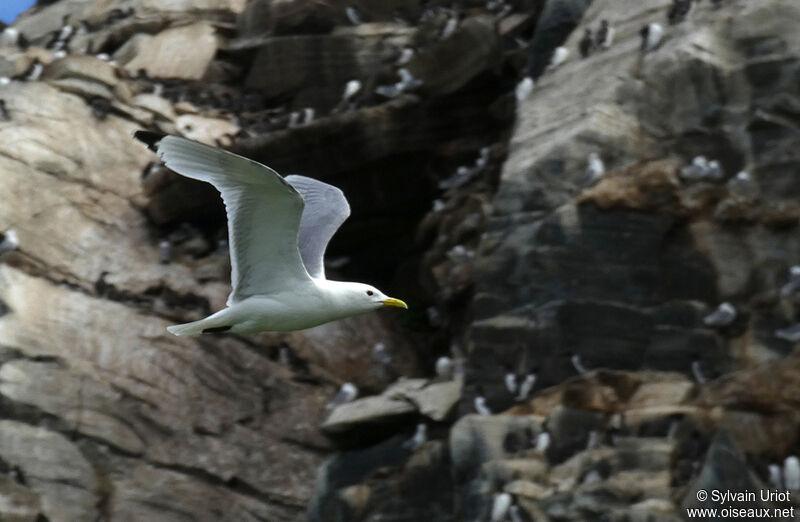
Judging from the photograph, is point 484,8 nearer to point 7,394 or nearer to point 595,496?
point 7,394

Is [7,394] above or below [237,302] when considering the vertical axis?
below

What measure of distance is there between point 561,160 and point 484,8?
9.02 metres

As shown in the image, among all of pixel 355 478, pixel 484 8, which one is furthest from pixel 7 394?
pixel 484 8

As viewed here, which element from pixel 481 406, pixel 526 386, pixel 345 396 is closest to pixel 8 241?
pixel 345 396

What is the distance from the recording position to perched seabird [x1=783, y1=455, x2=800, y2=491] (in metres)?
13.0

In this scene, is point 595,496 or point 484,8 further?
point 484,8

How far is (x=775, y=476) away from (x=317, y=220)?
5117 mm

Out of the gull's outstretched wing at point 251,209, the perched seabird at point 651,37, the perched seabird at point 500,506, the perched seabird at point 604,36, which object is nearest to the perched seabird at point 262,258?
the gull's outstretched wing at point 251,209

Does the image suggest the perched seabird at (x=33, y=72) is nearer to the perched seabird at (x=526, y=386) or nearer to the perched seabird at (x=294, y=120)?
the perched seabird at (x=294, y=120)

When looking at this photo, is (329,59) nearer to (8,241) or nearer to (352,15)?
(352,15)

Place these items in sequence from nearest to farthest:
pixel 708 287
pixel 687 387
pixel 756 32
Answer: pixel 687 387
pixel 708 287
pixel 756 32

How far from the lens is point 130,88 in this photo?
23.5 m

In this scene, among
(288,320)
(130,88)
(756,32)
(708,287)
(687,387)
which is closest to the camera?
(288,320)

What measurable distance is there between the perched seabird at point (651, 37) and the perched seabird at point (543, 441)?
551 centimetres
